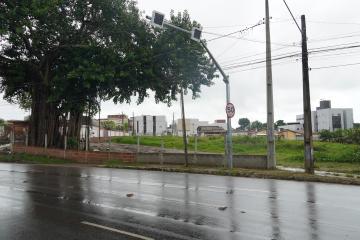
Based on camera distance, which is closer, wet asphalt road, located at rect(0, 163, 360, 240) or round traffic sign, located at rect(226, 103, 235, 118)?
wet asphalt road, located at rect(0, 163, 360, 240)

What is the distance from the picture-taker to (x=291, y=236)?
7.96 meters

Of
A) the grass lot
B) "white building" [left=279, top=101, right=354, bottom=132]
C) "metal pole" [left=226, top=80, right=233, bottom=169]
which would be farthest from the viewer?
"white building" [left=279, top=101, right=354, bottom=132]

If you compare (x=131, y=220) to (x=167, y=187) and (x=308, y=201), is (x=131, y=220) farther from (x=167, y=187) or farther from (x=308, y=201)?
(x=167, y=187)

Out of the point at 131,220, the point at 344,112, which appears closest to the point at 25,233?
the point at 131,220

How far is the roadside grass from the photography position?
3434cm

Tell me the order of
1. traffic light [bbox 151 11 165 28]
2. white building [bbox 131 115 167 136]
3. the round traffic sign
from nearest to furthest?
traffic light [bbox 151 11 165 28]
the round traffic sign
white building [bbox 131 115 167 136]

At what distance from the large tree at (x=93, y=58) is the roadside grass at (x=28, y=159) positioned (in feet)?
7.86

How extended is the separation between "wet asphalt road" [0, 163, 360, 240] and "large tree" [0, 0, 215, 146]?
61.4 feet

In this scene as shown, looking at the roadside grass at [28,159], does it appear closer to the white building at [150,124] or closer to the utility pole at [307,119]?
the utility pole at [307,119]

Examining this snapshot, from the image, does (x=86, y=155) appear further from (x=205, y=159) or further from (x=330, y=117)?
(x=330, y=117)

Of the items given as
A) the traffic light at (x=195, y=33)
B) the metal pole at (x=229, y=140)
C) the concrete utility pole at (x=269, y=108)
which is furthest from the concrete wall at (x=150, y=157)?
the traffic light at (x=195, y=33)

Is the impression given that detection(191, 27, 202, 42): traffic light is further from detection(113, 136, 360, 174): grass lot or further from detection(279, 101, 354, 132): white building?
detection(279, 101, 354, 132): white building

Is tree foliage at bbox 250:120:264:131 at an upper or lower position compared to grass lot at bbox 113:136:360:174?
upper

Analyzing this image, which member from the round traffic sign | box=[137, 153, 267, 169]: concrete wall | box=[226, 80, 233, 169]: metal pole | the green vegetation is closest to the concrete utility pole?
box=[137, 153, 267, 169]: concrete wall
